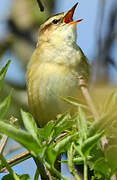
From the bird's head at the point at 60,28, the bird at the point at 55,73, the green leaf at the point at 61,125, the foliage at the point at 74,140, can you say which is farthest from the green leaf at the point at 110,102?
the bird's head at the point at 60,28

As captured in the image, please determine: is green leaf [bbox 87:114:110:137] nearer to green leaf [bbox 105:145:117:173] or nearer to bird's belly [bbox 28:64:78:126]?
green leaf [bbox 105:145:117:173]

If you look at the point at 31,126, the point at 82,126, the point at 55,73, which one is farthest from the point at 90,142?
the point at 55,73

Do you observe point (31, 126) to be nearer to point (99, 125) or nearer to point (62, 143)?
point (62, 143)

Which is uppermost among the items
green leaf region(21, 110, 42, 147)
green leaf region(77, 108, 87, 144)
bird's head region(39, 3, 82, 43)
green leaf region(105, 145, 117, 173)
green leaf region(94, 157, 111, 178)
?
green leaf region(21, 110, 42, 147)

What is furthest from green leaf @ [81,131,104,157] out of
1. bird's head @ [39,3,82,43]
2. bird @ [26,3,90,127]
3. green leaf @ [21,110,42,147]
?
bird's head @ [39,3,82,43]

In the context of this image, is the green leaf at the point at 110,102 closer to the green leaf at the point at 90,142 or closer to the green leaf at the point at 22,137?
the green leaf at the point at 90,142

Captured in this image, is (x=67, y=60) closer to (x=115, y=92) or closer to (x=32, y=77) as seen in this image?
(x=32, y=77)

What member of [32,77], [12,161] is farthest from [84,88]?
[32,77]
